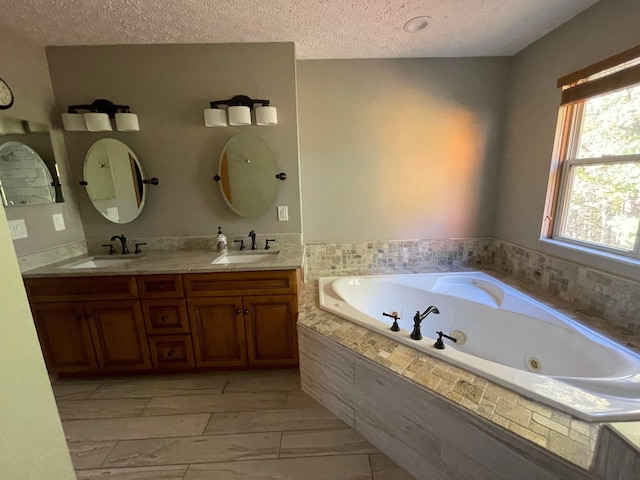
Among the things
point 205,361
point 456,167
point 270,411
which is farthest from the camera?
point 456,167

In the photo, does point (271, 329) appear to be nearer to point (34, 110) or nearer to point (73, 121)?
point (73, 121)

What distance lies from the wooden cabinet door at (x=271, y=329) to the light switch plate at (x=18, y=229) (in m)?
1.58

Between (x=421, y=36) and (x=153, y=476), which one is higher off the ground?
(x=421, y=36)

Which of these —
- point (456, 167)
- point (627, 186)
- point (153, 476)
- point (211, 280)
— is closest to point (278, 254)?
point (211, 280)

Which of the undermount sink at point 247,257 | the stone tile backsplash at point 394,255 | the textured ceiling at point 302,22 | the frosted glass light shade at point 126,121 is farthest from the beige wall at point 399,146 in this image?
the frosted glass light shade at point 126,121

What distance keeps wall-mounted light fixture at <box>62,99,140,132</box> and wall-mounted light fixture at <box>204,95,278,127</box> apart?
1.83 feet

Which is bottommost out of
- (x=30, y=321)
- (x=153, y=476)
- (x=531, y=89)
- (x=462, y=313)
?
(x=153, y=476)

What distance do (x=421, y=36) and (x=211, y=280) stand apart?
230cm

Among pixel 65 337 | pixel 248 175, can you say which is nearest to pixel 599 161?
pixel 248 175

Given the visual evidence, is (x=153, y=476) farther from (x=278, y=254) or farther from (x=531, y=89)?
(x=531, y=89)

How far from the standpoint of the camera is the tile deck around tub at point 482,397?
0.88 meters

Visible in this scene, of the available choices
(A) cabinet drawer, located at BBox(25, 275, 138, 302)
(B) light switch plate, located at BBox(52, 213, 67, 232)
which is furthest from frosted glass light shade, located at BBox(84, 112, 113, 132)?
(A) cabinet drawer, located at BBox(25, 275, 138, 302)

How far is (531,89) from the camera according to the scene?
6.75 ft

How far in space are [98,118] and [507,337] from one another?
333cm
